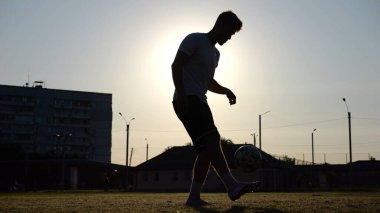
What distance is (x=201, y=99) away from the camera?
251 inches

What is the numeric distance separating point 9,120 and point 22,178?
3793cm

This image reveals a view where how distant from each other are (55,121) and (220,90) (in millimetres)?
125741

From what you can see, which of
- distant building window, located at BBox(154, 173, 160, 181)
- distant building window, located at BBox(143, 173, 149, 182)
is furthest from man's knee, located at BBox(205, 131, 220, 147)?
distant building window, located at BBox(143, 173, 149, 182)

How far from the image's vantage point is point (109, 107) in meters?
138

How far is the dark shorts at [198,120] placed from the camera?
6229 mm

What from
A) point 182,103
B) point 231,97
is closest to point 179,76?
point 182,103

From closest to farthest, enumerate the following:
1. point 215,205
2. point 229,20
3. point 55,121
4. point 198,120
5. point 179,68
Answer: point 215,205
point 198,120
point 179,68
point 229,20
point 55,121

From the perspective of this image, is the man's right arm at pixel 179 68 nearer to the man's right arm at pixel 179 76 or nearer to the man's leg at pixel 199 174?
the man's right arm at pixel 179 76

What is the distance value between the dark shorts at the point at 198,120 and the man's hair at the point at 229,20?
974mm

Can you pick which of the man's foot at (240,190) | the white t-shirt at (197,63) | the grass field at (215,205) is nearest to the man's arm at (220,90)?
the white t-shirt at (197,63)

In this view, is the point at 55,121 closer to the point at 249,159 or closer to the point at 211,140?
the point at 249,159

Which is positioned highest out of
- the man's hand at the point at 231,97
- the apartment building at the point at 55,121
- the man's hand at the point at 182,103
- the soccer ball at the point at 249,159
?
the apartment building at the point at 55,121

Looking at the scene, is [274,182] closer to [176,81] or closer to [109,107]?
[176,81]

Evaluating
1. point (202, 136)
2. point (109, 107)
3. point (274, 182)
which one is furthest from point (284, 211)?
point (109, 107)
